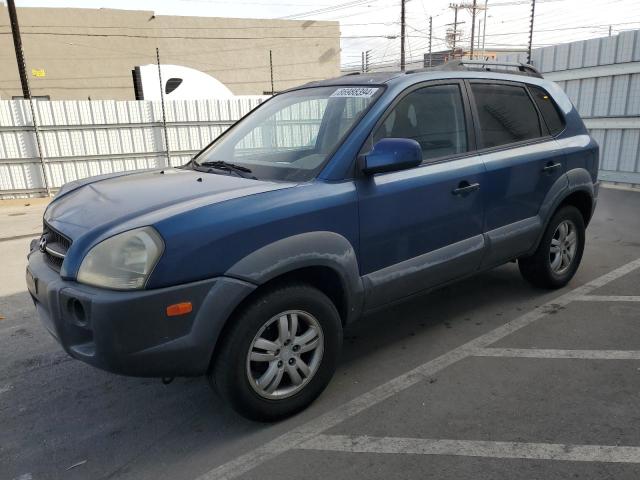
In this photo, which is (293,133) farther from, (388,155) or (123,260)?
(123,260)

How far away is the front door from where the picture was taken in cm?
298

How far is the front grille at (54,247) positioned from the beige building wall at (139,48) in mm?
26834

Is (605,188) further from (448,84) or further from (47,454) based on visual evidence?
(47,454)

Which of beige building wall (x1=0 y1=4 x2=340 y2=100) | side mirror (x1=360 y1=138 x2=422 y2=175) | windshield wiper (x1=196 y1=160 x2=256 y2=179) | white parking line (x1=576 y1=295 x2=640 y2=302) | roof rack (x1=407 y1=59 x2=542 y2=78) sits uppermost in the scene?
beige building wall (x1=0 y1=4 x2=340 y2=100)

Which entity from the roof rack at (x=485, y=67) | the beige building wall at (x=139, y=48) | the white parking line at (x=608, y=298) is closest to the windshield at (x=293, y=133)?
the roof rack at (x=485, y=67)

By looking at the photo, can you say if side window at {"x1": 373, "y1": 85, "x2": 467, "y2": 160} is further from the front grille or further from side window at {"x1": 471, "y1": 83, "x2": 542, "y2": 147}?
the front grille

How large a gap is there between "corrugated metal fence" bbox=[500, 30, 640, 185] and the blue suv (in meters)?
5.98

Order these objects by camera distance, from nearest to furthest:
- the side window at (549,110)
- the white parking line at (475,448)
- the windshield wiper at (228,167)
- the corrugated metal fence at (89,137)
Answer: the white parking line at (475,448), the windshield wiper at (228,167), the side window at (549,110), the corrugated metal fence at (89,137)

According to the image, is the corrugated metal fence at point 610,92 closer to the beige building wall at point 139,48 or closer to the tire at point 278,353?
the tire at point 278,353

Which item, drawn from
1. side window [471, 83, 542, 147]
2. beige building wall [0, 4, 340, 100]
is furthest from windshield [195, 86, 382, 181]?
beige building wall [0, 4, 340, 100]

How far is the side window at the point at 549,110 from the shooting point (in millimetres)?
4215

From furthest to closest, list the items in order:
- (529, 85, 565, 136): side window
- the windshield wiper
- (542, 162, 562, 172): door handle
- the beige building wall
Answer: the beige building wall
(529, 85, 565, 136): side window
(542, 162, 562, 172): door handle
the windshield wiper

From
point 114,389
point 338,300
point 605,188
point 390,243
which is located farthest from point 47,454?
point 605,188

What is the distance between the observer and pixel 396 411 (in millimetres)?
2826
